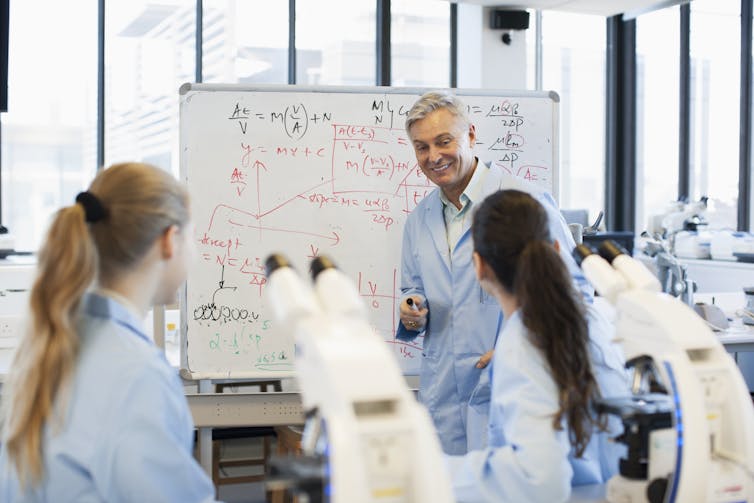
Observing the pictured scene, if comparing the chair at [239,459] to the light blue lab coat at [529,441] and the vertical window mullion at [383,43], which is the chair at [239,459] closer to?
the light blue lab coat at [529,441]

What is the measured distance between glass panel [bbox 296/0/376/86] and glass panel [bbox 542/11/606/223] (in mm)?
1433

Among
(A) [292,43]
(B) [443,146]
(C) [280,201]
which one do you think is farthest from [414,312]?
(A) [292,43]

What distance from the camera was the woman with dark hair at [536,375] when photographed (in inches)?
52.3

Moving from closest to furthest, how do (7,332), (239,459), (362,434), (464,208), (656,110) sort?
(362,434)
(464,208)
(7,332)
(239,459)
(656,110)

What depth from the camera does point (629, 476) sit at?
1.28m

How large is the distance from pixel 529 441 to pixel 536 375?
116mm

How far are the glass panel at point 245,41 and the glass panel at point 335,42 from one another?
0.43 ft

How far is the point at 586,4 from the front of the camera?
5.67 meters

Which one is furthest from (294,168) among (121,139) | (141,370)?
(121,139)

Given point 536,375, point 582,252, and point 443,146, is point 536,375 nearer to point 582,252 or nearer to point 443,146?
point 582,252

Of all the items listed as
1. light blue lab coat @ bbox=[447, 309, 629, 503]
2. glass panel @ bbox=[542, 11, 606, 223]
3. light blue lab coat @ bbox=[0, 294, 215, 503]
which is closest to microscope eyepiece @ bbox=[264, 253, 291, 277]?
light blue lab coat @ bbox=[0, 294, 215, 503]

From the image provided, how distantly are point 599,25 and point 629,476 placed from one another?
5.90 meters

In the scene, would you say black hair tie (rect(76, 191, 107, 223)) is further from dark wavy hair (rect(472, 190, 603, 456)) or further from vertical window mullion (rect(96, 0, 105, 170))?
vertical window mullion (rect(96, 0, 105, 170))

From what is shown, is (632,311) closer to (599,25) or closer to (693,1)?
(693,1)
